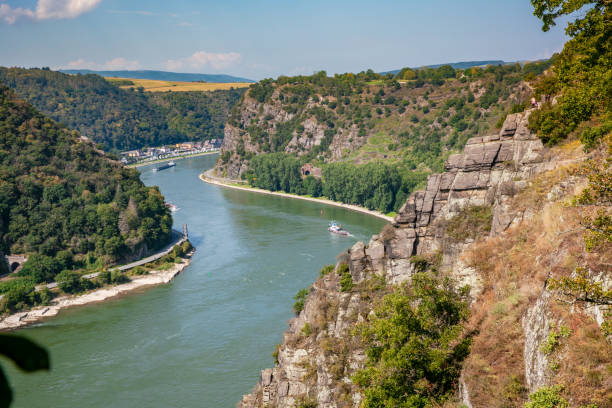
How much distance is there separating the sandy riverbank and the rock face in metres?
27.2

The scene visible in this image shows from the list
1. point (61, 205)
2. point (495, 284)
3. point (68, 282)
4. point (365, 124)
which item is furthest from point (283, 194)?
point (495, 284)

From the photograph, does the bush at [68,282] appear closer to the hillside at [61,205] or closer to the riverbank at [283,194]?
the hillside at [61,205]

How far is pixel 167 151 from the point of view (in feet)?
490

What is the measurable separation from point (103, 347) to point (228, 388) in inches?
459

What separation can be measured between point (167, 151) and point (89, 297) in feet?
365

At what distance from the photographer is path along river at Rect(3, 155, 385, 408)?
2844 cm

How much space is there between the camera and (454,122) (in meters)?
81.0

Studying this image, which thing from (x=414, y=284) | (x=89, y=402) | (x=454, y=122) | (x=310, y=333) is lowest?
(x=89, y=402)

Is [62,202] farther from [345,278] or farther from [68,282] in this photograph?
[345,278]

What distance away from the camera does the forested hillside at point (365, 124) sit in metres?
77.4

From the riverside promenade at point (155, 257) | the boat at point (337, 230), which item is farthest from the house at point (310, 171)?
the riverside promenade at point (155, 257)

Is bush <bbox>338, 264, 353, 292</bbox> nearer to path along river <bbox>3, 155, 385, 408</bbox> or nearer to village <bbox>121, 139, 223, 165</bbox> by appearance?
path along river <bbox>3, 155, 385, 408</bbox>

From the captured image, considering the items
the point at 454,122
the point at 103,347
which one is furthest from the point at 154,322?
the point at 454,122

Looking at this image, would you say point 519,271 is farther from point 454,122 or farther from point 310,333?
point 454,122
